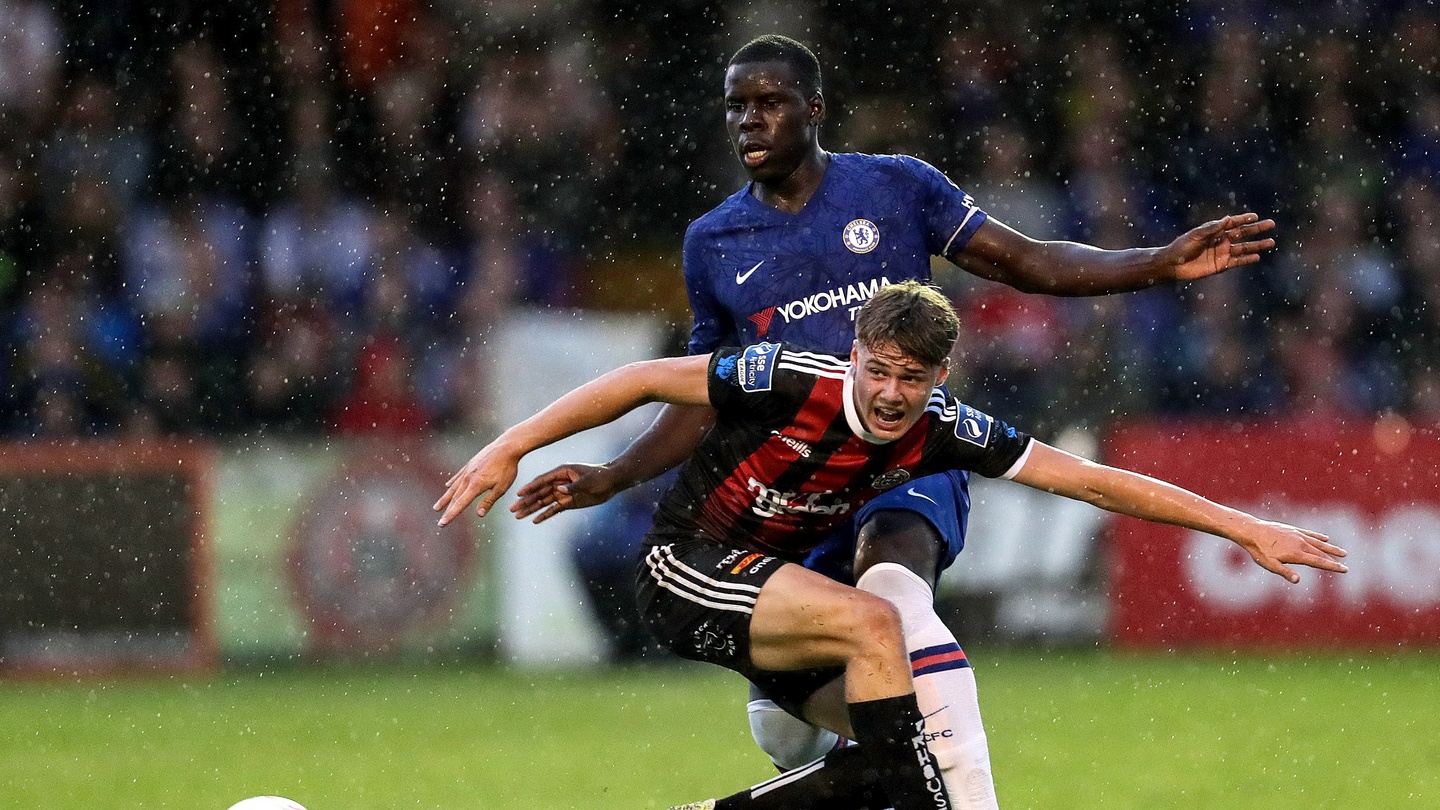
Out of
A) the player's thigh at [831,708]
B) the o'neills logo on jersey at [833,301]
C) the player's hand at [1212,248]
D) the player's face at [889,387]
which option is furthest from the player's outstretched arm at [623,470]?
the player's hand at [1212,248]

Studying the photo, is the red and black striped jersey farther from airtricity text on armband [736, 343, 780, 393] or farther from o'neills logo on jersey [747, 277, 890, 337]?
o'neills logo on jersey [747, 277, 890, 337]

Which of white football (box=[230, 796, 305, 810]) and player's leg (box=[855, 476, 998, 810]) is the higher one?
player's leg (box=[855, 476, 998, 810])

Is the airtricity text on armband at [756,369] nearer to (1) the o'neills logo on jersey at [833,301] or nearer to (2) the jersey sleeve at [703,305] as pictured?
(1) the o'neills logo on jersey at [833,301]

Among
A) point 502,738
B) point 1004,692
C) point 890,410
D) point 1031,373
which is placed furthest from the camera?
point 1031,373

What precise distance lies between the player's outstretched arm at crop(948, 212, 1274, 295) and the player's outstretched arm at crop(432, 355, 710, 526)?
0.96 m

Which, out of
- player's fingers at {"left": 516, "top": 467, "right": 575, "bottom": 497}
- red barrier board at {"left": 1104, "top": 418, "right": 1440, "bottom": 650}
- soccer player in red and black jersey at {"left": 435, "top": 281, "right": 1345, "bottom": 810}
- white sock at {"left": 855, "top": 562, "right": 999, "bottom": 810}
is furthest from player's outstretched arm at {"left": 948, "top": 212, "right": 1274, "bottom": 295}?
red barrier board at {"left": 1104, "top": 418, "right": 1440, "bottom": 650}

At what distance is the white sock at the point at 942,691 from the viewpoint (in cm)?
426

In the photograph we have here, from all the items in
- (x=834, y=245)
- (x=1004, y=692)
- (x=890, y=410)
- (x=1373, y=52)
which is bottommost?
(x=1004, y=692)

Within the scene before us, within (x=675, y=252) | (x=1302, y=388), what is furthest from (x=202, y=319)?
(x=1302, y=388)

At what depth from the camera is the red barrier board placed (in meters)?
9.73

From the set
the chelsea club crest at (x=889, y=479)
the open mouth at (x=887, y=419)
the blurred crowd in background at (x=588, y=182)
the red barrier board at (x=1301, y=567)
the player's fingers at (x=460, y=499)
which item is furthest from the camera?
the blurred crowd in background at (x=588, y=182)

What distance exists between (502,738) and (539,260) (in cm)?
421

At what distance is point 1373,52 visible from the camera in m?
12.9

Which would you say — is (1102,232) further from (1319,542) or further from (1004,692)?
(1319,542)
